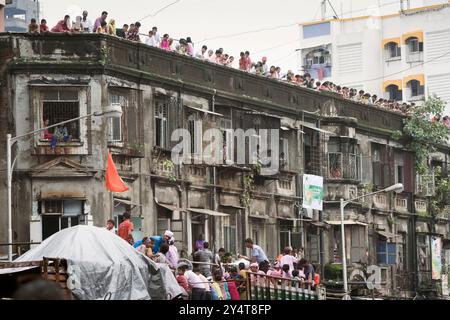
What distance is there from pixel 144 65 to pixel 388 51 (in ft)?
150

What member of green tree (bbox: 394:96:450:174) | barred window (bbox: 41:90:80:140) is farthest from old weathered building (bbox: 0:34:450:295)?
green tree (bbox: 394:96:450:174)

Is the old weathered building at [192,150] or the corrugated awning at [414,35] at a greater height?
the corrugated awning at [414,35]

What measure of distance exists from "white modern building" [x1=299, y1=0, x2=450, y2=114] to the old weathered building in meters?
24.6

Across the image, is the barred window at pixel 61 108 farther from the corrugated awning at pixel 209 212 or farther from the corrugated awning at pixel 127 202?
the corrugated awning at pixel 209 212

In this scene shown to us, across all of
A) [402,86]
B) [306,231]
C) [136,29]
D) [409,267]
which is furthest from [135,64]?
[402,86]

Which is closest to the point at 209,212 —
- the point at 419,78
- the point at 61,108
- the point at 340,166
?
the point at 61,108

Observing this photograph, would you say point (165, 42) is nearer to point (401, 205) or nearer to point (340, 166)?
point (340, 166)

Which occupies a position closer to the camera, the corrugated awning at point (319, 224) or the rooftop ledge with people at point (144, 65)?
the rooftop ledge with people at point (144, 65)

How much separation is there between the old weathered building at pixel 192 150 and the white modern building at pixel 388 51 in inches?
968

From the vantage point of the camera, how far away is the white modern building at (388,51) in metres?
88.4

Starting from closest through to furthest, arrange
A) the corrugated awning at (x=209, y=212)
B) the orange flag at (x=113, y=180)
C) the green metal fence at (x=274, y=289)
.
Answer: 1. the green metal fence at (x=274, y=289)
2. the orange flag at (x=113, y=180)
3. the corrugated awning at (x=209, y=212)

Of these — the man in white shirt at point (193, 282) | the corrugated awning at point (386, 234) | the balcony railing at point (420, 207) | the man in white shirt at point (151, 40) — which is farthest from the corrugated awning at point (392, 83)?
the man in white shirt at point (193, 282)

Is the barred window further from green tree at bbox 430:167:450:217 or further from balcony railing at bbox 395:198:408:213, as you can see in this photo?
green tree at bbox 430:167:450:217

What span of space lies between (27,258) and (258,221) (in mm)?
25095
